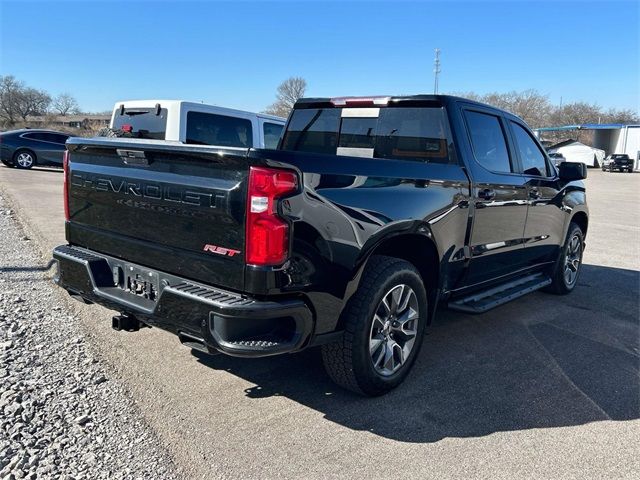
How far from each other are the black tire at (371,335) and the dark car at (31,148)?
18279 millimetres

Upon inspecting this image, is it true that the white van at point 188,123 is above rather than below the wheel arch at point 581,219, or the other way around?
above

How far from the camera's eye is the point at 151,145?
10.1ft

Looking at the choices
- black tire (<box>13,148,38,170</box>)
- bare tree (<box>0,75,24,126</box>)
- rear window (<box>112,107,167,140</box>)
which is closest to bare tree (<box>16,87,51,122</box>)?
bare tree (<box>0,75,24,126</box>)

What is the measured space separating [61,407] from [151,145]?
161 cm

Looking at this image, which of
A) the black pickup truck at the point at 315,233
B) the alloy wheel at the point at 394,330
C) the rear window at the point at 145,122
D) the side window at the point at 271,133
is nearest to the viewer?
the black pickup truck at the point at 315,233

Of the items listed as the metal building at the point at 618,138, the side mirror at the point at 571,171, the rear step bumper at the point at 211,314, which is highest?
the metal building at the point at 618,138

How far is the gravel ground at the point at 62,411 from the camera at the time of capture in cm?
263

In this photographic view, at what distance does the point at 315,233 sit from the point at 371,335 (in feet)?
2.86

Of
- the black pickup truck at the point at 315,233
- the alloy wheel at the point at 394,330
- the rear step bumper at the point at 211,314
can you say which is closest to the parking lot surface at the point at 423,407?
the alloy wheel at the point at 394,330

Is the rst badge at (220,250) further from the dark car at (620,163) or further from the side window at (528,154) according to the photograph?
the dark car at (620,163)

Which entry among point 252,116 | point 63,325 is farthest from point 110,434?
point 252,116

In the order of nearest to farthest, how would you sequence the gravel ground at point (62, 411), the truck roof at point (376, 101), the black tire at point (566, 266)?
the gravel ground at point (62, 411) < the truck roof at point (376, 101) < the black tire at point (566, 266)

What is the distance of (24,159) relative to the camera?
63.5 ft

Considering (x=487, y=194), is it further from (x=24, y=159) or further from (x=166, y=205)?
(x=24, y=159)
